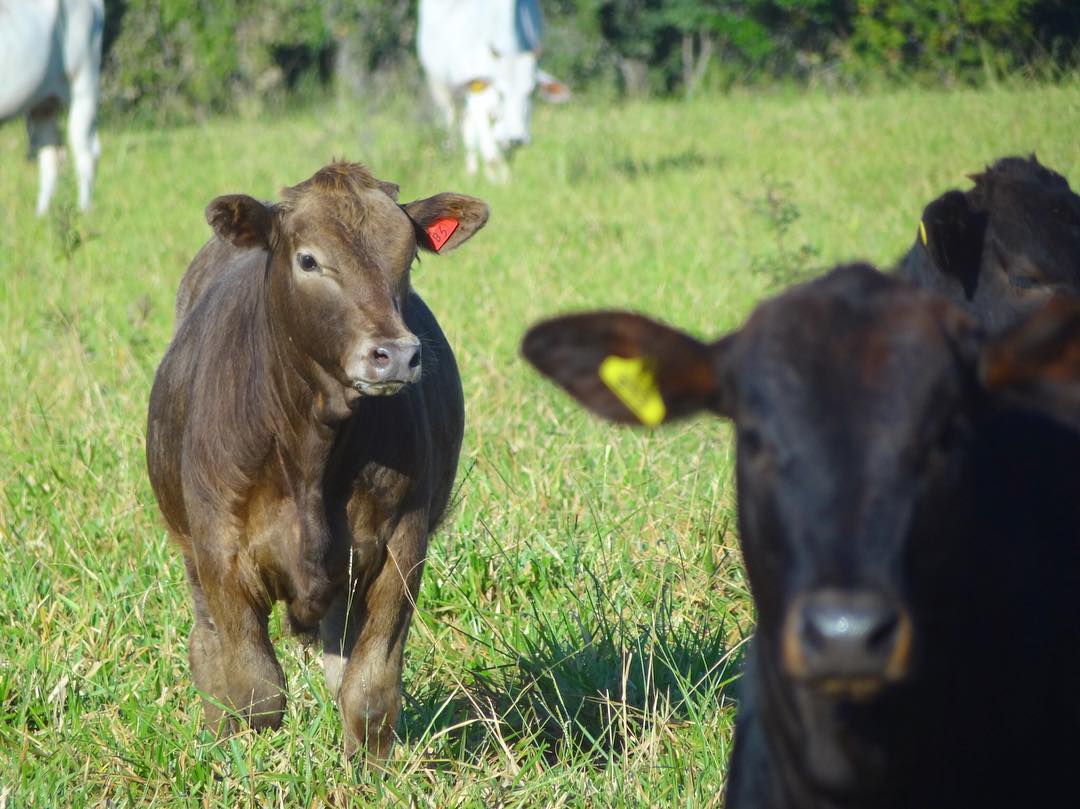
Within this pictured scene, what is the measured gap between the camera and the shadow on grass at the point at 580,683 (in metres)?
3.94

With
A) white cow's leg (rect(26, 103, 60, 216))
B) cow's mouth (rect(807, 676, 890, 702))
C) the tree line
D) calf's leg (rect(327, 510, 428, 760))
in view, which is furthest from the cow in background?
cow's mouth (rect(807, 676, 890, 702))

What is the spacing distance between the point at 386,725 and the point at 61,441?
269 cm

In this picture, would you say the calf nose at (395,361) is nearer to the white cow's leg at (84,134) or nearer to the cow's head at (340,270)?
the cow's head at (340,270)

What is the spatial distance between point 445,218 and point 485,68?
11.0 m

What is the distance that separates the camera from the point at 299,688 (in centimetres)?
424

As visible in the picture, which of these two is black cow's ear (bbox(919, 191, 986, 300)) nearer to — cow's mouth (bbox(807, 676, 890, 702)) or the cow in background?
cow's mouth (bbox(807, 676, 890, 702))

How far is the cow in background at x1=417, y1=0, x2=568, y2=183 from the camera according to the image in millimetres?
13867

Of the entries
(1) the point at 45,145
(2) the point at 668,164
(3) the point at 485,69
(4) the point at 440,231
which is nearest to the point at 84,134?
(1) the point at 45,145

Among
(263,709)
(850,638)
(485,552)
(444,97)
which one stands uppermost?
(850,638)

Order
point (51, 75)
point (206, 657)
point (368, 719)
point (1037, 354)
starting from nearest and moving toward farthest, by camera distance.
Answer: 1. point (1037, 354)
2. point (368, 719)
3. point (206, 657)
4. point (51, 75)

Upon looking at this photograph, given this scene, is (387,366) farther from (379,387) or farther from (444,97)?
(444,97)

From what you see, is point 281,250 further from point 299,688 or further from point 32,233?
point 32,233

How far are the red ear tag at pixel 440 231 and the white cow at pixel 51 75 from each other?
8450 millimetres

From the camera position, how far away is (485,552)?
4.89 metres
